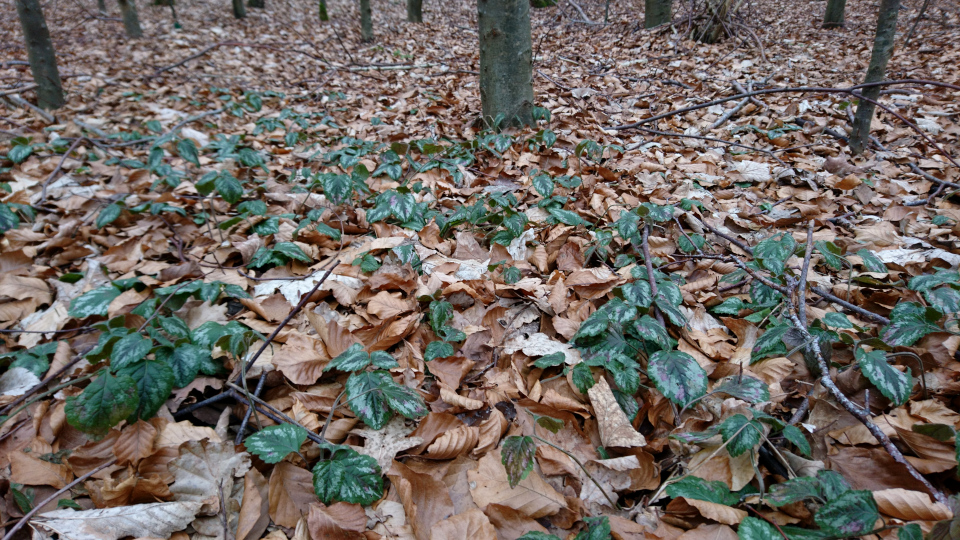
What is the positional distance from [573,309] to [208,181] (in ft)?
5.89

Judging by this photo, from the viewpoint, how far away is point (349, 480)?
115 cm

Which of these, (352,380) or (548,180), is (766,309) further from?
(352,380)

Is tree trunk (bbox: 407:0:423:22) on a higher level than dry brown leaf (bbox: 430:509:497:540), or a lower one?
higher

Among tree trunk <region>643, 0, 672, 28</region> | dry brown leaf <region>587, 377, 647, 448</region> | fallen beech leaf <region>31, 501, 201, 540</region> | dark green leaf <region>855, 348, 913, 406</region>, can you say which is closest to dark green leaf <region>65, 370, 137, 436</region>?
fallen beech leaf <region>31, 501, 201, 540</region>

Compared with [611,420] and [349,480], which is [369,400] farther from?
[611,420]

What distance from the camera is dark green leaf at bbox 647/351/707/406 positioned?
1.23 m

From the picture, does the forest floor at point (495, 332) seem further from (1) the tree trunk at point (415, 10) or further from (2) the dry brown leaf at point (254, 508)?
(1) the tree trunk at point (415, 10)

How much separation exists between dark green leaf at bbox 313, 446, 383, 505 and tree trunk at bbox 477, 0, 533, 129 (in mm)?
2653

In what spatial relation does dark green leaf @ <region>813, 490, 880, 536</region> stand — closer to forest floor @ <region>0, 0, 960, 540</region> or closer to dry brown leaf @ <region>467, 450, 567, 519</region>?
forest floor @ <region>0, 0, 960, 540</region>

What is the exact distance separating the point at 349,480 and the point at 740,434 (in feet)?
3.13

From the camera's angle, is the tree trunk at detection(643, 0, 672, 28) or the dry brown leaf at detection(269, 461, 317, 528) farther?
the tree trunk at detection(643, 0, 672, 28)

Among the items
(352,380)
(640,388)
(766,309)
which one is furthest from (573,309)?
(352,380)

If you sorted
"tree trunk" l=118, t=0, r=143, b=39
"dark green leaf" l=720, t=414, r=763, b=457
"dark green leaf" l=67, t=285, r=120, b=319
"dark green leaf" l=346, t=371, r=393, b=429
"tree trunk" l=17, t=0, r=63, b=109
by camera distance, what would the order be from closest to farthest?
"dark green leaf" l=720, t=414, r=763, b=457
"dark green leaf" l=346, t=371, r=393, b=429
"dark green leaf" l=67, t=285, r=120, b=319
"tree trunk" l=17, t=0, r=63, b=109
"tree trunk" l=118, t=0, r=143, b=39

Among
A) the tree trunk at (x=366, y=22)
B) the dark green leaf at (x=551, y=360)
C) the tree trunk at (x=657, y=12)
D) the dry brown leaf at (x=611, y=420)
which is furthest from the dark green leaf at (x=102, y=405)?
the tree trunk at (x=366, y=22)
